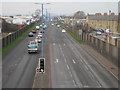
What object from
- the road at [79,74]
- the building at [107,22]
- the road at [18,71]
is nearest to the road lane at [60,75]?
the road at [79,74]

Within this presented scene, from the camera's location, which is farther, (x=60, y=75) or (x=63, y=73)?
(x=63, y=73)

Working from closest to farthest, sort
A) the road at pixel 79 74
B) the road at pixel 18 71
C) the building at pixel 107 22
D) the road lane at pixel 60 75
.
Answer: the road lane at pixel 60 75, the road at pixel 79 74, the road at pixel 18 71, the building at pixel 107 22

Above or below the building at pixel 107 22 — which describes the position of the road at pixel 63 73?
below

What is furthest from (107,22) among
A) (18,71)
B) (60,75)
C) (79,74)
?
(60,75)

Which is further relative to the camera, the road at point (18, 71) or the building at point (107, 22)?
the building at point (107, 22)

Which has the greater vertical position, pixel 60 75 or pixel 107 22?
pixel 107 22

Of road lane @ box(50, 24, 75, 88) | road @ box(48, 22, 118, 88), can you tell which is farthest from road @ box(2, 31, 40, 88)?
road @ box(48, 22, 118, 88)

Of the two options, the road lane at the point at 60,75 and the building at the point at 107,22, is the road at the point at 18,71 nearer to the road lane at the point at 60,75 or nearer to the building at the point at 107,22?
the road lane at the point at 60,75

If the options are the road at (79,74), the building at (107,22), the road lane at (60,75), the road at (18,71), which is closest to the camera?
the road lane at (60,75)

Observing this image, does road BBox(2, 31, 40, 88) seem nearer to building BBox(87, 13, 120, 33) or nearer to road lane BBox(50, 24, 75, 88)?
road lane BBox(50, 24, 75, 88)

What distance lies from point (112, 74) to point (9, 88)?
1046cm

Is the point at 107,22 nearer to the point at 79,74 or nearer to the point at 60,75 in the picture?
the point at 79,74

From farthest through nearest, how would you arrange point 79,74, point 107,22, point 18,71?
point 107,22 → point 18,71 → point 79,74

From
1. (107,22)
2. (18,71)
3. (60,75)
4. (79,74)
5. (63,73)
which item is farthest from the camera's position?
(107,22)
